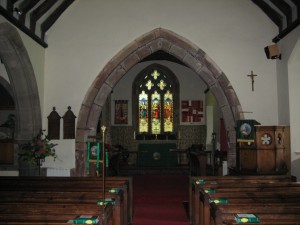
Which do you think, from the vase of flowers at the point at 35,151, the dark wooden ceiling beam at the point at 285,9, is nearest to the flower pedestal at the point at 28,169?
the vase of flowers at the point at 35,151

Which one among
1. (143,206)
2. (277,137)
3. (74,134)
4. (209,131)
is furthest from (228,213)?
(209,131)

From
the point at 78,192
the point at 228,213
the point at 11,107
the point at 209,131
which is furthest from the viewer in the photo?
the point at 209,131

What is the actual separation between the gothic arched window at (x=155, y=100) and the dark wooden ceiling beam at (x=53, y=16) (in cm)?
621

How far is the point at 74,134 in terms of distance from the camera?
7398mm

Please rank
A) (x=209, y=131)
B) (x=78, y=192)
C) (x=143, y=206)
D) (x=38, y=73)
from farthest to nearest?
(x=209, y=131), (x=38, y=73), (x=143, y=206), (x=78, y=192)

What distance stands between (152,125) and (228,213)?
11.0 metres

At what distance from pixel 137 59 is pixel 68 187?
12.7ft

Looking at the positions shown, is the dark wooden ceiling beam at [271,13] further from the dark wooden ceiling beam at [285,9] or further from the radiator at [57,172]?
the radiator at [57,172]

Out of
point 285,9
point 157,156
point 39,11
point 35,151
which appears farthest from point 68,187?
point 157,156

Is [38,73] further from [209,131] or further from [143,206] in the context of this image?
[209,131]

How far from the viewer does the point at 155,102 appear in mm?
13672

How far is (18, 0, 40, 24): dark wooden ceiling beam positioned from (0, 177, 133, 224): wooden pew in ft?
8.86

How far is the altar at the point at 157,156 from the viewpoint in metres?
12.8

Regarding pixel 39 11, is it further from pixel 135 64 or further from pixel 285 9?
pixel 285 9
